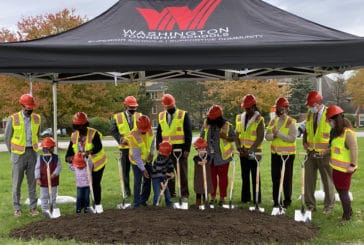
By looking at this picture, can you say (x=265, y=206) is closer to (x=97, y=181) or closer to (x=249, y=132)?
(x=249, y=132)

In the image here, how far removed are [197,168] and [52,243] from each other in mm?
2732

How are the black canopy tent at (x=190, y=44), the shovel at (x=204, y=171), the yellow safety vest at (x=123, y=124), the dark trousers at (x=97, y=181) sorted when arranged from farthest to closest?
1. the yellow safety vest at (x=123, y=124)
2. the dark trousers at (x=97, y=181)
3. the shovel at (x=204, y=171)
4. the black canopy tent at (x=190, y=44)

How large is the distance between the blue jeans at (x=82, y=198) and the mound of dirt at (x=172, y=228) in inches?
22.4

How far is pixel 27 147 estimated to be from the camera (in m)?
7.05

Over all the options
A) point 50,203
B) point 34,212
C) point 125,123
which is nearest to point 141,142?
point 125,123

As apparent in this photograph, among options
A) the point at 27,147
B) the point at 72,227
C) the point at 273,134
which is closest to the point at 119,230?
the point at 72,227

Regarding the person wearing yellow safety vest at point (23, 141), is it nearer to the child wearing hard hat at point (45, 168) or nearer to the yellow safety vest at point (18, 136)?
the yellow safety vest at point (18, 136)

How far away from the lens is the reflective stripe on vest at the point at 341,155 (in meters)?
6.16

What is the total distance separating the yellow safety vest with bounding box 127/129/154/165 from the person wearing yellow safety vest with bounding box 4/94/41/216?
1.56 metres

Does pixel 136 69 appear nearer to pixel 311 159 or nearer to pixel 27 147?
pixel 27 147

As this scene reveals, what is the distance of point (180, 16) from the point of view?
6270 millimetres

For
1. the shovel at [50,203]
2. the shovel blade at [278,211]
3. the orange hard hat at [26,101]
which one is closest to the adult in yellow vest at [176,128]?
the shovel blade at [278,211]

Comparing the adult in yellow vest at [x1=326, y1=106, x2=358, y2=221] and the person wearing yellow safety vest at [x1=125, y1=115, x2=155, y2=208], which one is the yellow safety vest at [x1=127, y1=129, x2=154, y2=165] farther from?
the adult in yellow vest at [x1=326, y1=106, x2=358, y2=221]

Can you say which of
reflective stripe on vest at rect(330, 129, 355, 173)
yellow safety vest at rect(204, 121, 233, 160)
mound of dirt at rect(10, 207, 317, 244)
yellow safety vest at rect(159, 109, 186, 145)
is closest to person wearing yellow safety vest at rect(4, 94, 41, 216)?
mound of dirt at rect(10, 207, 317, 244)
